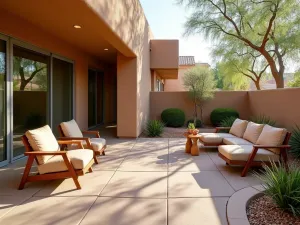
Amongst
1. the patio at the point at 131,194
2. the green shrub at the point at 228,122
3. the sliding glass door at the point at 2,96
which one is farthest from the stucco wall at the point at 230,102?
the sliding glass door at the point at 2,96

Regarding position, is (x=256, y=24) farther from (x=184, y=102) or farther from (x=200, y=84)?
(x=184, y=102)

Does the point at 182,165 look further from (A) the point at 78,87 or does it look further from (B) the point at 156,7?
(B) the point at 156,7

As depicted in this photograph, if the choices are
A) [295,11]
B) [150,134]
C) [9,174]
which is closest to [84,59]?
[150,134]

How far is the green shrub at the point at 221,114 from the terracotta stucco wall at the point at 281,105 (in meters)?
1.15

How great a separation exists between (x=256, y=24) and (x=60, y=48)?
8978mm

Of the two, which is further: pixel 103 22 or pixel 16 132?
pixel 16 132

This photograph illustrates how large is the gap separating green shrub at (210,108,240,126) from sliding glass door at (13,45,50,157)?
7.59 meters

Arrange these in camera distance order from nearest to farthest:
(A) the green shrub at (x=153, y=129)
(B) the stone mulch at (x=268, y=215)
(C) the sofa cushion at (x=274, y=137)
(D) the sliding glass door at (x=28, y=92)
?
(B) the stone mulch at (x=268, y=215), (C) the sofa cushion at (x=274, y=137), (D) the sliding glass door at (x=28, y=92), (A) the green shrub at (x=153, y=129)

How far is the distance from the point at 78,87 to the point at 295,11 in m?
9.91

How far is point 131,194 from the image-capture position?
152 inches

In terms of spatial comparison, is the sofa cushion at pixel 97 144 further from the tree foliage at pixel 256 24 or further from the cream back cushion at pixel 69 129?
the tree foliage at pixel 256 24

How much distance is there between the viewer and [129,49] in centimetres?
776

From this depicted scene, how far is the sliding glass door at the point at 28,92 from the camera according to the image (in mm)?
5809

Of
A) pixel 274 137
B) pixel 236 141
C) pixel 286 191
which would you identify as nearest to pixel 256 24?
pixel 236 141
